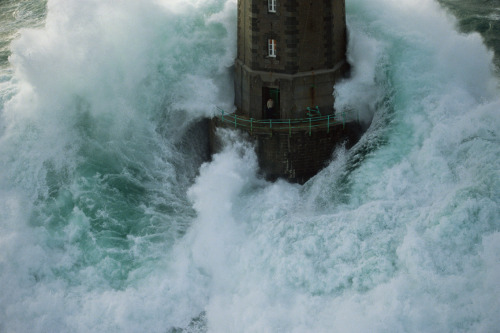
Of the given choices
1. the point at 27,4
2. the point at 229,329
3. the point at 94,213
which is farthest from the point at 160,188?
the point at 27,4

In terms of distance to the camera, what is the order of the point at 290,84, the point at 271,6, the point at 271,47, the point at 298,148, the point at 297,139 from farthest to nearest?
1. the point at 298,148
2. the point at 297,139
3. the point at 290,84
4. the point at 271,47
5. the point at 271,6

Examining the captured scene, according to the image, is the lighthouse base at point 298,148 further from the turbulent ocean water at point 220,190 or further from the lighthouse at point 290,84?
the turbulent ocean water at point 220,190

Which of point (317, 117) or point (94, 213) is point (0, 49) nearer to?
point (94, 213)

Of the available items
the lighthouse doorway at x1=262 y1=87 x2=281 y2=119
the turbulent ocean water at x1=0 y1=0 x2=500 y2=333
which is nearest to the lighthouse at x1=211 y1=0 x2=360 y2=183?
the lighthouse doorway at x1=262 y1=87 x2=281 y2=119

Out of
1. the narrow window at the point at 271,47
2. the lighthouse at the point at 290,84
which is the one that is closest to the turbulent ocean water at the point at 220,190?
the lighthouse at the point at 290,84

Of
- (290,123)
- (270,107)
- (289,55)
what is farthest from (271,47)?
(290,123)

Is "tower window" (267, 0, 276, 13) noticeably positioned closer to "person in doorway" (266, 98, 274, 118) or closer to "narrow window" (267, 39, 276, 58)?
"narrow window" (267, 39, 276, 58)

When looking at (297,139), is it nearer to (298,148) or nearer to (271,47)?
(298,148)

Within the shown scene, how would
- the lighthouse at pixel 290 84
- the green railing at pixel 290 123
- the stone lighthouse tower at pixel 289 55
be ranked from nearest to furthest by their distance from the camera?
the stone lighthouse tower at pixel 289 55
the lighthouse at pixel 290 84
the green railing at pixel 290 123
